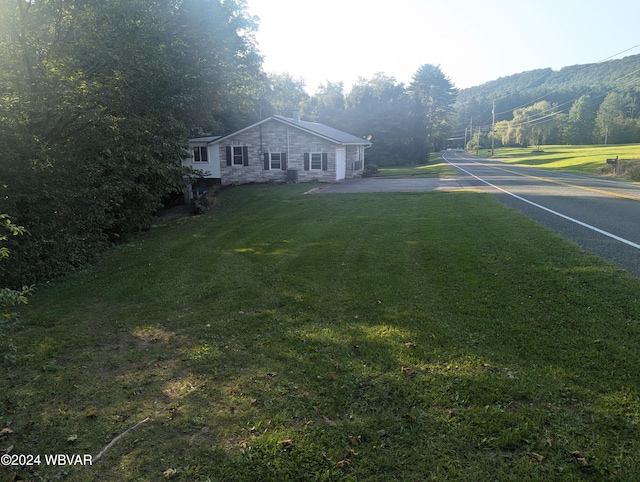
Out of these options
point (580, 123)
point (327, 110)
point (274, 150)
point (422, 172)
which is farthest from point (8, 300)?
point (580, 123)

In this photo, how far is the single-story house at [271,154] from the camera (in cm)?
2795

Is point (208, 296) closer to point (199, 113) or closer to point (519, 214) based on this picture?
point (519, 214)

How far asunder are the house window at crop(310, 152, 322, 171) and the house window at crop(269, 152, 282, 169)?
2134mm

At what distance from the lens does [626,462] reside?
2553 mm

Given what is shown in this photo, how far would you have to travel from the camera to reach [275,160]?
28594 mm

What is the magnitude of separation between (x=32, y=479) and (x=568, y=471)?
3175 mm


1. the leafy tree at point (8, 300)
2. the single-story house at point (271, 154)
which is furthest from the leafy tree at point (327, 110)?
the leafy tree at point (8, 300)

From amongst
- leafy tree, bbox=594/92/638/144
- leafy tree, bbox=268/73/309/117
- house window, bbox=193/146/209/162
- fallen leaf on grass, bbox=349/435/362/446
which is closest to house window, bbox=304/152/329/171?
house window, bbox=193/146/209/162

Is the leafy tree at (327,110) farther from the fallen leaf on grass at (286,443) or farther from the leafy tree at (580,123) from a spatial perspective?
the leafy tree at (580,123)

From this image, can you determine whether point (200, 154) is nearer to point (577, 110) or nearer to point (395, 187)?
point (395, 187)

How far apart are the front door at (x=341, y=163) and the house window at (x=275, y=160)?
3796mm

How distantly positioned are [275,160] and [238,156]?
263cm

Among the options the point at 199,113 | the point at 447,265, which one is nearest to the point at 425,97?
the point at 199,113

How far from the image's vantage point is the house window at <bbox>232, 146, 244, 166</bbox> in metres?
29.0
